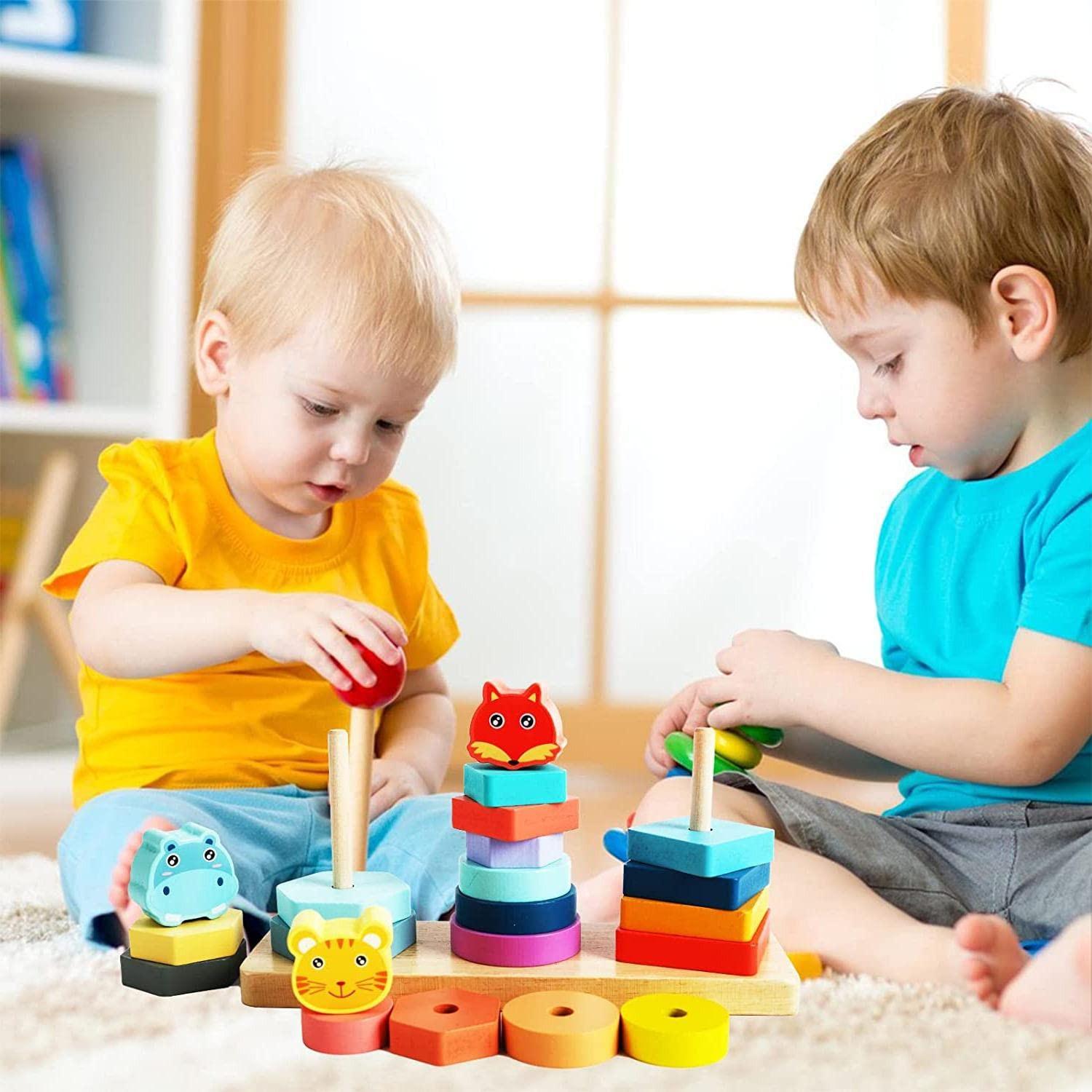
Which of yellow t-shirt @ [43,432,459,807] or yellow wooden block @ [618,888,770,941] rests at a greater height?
yellow t-shirt @ [43,432,459,807]

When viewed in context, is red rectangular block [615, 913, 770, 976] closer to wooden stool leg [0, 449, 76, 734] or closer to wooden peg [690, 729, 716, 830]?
wooden peg [690, 729, 716, 830]

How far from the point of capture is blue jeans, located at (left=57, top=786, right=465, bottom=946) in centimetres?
94

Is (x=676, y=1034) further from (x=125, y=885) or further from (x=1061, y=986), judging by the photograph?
(x=125, y=885)

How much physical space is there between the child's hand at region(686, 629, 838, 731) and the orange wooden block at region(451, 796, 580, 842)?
0.73 ft

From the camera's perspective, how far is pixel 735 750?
3.38 ft

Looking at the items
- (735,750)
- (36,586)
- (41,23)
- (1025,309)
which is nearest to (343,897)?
(735,750)

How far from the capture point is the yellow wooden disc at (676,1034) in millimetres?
728

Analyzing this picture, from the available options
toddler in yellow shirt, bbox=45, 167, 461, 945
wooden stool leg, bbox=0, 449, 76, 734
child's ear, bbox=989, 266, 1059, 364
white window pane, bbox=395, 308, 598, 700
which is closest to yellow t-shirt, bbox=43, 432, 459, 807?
toddler in yellow shirt, bbox=45, 167, 461, 945

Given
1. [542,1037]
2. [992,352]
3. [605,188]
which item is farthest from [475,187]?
[542,1037]

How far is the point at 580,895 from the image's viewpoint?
3.21ft

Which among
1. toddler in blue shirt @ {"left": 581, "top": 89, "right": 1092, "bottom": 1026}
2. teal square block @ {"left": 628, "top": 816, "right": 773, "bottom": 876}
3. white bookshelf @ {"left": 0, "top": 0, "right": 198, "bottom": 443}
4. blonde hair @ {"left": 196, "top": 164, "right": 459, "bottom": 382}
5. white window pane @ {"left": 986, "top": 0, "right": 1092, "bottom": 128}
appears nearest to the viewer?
teal square block @ {"left": 628, "top": 816, "right": 773, "bottom": 876}

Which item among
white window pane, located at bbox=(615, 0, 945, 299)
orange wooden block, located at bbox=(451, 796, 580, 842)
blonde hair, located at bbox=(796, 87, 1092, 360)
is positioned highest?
white window pane, located at bbox=(615, 0, 945, 299)

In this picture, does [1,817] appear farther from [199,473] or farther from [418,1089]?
[418,1089]

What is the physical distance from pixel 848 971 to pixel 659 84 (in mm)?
1482
